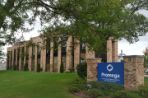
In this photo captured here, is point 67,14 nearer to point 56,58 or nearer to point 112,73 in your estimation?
point 112,73

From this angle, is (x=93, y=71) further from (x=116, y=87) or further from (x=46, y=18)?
(x=46, y=18)

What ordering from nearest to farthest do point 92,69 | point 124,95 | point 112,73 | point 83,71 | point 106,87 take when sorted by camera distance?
point 124,95, point 106,87, point 112,73, point 92,69, point 83,71

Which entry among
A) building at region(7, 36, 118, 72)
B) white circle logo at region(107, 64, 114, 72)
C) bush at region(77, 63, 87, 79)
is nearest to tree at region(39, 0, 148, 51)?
white circle logo at region(107, 64, 114, 72)

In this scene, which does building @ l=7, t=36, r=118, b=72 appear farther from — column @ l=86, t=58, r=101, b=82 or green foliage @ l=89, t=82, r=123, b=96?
green foliage @ l=89, t=82, r=123, b=96

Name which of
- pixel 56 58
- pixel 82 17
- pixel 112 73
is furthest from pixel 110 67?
pixel 56 58

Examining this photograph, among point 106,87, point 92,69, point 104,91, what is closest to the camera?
point 104,91

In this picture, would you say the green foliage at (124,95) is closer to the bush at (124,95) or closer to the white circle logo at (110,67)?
the bush at (124,95)

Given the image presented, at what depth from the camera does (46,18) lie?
18609mm

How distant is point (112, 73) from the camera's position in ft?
72.1

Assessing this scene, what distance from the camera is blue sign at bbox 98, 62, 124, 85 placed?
21188 mm

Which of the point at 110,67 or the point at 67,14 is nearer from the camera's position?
the point at 67,14

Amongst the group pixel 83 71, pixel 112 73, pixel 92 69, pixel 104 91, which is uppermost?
pixel 92 69

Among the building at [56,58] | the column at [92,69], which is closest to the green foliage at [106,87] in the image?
the column at [92,69]

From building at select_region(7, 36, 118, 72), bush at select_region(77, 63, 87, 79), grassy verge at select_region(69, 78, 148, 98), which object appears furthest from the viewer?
building at select_region(7, 36, 118, 72)
